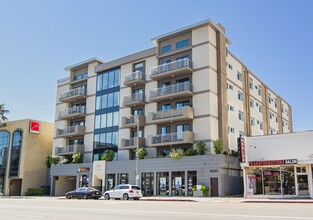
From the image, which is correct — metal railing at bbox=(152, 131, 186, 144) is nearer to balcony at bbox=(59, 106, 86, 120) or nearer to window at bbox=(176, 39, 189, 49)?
window at bbox=(176, 39, 189, 49)

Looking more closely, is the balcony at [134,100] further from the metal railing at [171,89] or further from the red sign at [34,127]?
the red sign at [34,127]

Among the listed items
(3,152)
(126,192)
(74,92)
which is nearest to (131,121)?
(74,92)

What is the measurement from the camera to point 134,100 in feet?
149

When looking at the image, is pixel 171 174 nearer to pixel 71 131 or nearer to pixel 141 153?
pixel 141 153

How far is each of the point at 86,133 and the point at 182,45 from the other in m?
18.9

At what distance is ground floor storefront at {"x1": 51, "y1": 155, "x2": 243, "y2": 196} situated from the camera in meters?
36.3

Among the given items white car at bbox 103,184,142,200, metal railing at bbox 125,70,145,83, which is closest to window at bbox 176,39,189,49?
metal railing at bbox 125,70,145,83

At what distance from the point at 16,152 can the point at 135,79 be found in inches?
951

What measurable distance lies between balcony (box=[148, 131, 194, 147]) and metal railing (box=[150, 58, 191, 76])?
780cm

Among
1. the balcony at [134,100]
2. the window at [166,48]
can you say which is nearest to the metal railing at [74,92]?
the balcony at [134,100]

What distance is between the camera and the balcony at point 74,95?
5231 centimetres

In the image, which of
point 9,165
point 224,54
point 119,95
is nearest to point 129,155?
point 119,95

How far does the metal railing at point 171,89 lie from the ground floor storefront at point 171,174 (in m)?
7.94

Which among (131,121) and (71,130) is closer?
(131,121)
